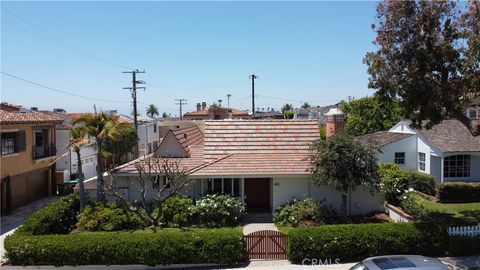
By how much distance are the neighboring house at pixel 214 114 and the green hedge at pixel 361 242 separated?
191ft

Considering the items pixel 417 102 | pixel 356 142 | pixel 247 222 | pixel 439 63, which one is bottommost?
pixel 247 222

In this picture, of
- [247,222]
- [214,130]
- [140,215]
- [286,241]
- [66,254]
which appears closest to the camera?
[66,254]

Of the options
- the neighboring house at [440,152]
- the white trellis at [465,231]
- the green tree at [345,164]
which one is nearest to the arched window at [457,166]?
the neighboring house at [440,152]

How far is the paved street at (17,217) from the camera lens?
2301 centimetres

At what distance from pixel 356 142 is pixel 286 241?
679 centimetres

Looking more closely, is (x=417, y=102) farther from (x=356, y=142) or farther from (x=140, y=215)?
(x=140, y=215)

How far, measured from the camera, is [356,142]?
21.4 m

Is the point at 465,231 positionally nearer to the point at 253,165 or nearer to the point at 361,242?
the point at 361,242

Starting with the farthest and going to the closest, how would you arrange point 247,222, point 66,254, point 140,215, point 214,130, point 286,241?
point 214,130 → point 247,222 → point 140,215 → point 286,241 → point 66,254

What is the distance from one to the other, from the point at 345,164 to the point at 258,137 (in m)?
8.44

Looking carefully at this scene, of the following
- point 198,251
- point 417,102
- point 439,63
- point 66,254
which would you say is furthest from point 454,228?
point 66,254

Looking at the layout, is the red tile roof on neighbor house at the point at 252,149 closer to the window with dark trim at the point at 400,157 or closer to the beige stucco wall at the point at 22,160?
the beige stucco wall at the point at 22,160

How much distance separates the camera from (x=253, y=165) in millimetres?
24484

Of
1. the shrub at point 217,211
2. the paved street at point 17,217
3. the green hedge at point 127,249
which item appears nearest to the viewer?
the green hedge at point 127,249
